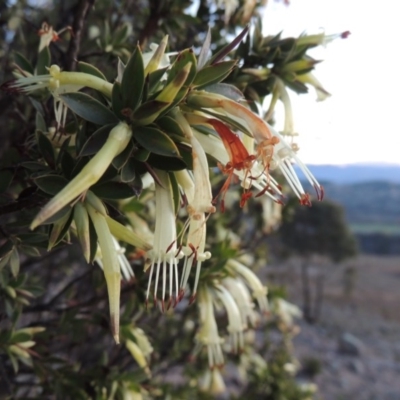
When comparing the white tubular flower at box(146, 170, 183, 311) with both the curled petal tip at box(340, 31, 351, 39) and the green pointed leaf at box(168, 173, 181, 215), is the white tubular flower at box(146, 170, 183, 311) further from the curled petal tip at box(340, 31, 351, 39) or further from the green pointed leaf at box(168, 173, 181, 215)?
the curled petal tip at box(340, 31, 351, 39)

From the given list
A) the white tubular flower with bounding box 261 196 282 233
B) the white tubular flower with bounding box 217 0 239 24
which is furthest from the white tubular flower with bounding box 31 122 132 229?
the white tubular flower with bounding box 261 196 282 233

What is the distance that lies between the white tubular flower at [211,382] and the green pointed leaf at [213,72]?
6.49ft

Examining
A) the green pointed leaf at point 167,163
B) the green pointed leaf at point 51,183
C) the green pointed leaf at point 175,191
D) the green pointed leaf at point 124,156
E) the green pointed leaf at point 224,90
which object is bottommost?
the green pointed leaf at point 175,191

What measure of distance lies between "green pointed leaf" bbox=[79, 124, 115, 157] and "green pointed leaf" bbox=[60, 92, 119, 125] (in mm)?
13

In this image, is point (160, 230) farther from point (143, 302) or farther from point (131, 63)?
point (143, 302)

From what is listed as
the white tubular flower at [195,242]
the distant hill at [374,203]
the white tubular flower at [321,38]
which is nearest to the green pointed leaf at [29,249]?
the white tubular flower at [195,242]

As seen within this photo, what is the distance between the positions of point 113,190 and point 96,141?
0.09m

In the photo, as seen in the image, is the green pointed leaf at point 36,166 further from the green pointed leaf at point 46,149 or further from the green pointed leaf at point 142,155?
the green pointed leaf at point 142,155

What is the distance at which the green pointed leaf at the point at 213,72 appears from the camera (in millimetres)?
675

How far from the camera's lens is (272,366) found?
3.35 metres

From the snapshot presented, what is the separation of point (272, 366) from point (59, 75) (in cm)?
294

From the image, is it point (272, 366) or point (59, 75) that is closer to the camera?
point (59, 75)

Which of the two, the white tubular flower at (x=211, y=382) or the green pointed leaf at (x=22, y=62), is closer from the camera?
the green pointed leaf at (x=22, y=62)

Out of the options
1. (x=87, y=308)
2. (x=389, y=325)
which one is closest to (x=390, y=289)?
(x=389, y=325)
